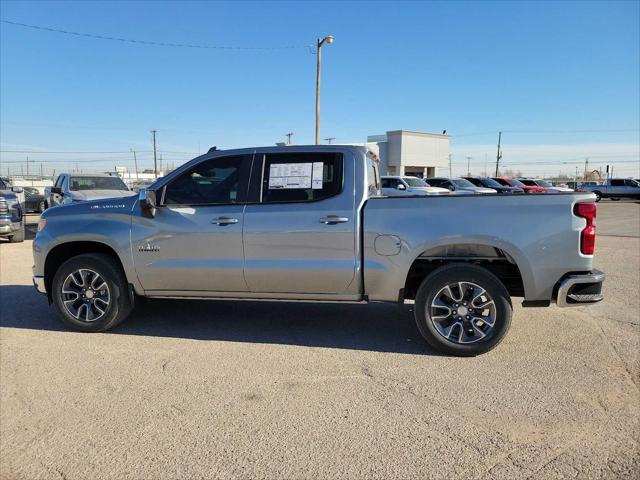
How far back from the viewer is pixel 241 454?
2.87m

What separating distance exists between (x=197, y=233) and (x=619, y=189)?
4677 centimetres

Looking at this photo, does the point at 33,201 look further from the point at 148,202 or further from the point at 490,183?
the point at 490,183

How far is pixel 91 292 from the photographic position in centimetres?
515

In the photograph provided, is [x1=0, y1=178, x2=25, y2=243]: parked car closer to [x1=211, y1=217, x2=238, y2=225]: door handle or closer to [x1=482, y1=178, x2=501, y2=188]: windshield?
[x1=211, y1=217, x2=238, y2=225]: door handle

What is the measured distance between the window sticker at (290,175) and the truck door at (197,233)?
28 cm

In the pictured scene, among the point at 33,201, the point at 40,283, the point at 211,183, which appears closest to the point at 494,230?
the point at 211,183

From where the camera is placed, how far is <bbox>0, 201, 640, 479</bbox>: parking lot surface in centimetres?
279

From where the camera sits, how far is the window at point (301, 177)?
468 centimetres

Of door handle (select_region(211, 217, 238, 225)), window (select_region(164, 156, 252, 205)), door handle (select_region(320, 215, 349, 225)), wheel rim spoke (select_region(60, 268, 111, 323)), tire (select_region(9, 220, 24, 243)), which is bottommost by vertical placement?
tire (select_region(9, 220, 24, 243))

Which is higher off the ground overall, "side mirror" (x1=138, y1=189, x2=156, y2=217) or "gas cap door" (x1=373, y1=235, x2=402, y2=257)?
"side mirror" (x1=138, y1=189, x2=156, y2=217)

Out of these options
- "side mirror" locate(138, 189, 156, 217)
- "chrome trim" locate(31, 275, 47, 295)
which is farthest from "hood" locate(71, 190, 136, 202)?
"side mirror" locate(138, 189, 156, 217)

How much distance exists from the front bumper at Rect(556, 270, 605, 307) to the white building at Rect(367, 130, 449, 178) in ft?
137

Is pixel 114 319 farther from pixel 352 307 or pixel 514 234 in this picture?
pixel 514 234

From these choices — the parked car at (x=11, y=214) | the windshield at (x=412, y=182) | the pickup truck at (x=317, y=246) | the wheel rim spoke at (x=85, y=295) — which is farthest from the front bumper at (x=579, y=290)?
the windshield at (x=412, y=182)
